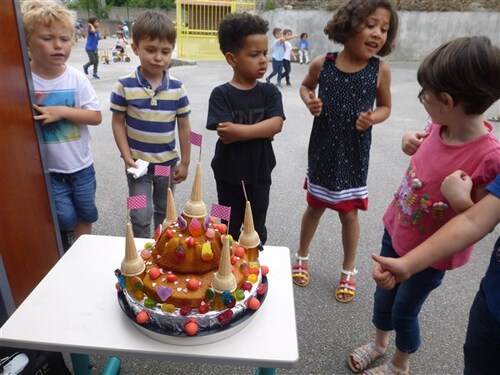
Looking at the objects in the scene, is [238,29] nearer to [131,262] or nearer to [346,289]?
[131,262]

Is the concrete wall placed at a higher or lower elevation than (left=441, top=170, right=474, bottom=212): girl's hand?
lower

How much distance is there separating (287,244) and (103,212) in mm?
1567

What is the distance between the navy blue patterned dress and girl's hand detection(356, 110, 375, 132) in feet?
0.14

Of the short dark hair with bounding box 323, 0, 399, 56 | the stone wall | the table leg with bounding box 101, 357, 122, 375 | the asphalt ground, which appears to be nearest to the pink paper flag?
the asphalt ground

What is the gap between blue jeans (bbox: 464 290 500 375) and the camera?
3.76ft

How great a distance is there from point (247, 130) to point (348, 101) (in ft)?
1.75

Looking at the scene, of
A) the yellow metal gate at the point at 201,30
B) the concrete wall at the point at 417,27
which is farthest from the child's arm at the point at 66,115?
the concrete wall at the point at 417,27

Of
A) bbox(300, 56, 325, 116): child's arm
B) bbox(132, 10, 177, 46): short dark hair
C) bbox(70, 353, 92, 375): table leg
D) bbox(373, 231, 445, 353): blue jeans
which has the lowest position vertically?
bbox(70, 353, 92, 375): table leg

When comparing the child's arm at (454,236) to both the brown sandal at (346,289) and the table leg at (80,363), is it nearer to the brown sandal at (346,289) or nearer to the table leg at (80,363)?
the table leg at (80,363)

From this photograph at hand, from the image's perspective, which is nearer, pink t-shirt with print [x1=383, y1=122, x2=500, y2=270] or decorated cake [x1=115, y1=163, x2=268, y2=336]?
decorated cake [x1=115, y1=163, x2=268, y2=336]

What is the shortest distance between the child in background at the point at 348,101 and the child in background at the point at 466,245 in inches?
34.7

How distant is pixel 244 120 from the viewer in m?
1.88

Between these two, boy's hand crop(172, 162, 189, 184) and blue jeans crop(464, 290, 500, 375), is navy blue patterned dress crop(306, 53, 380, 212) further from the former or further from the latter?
blue jeans crop(464, 290, 500, 375)

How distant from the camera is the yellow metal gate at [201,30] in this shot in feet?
44.8
